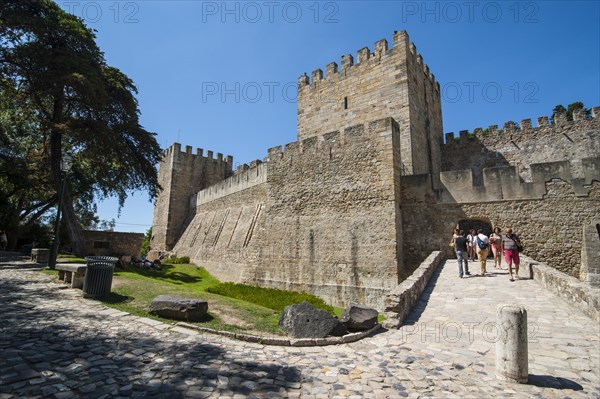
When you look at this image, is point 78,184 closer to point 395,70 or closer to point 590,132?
point 395,70

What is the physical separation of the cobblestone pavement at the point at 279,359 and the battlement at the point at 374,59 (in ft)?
41.1

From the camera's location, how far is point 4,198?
62.1 ft

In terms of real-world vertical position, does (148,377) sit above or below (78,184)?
below

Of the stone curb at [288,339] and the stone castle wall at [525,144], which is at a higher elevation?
the stone castle wall at [525,144]

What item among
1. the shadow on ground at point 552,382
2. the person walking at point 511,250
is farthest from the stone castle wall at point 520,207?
the shadow on ground at point 552,382

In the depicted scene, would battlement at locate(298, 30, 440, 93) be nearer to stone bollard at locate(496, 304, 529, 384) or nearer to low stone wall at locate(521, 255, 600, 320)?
low stone wall at locate(521, 255, 600, 320)

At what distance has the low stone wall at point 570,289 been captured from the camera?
18.6 ft

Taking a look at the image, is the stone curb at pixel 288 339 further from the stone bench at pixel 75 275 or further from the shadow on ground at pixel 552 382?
the stone bench at pixel 75 275

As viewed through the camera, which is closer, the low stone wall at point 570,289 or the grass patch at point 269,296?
the low stone wall at point 570,289

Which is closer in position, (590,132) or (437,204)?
(437,204)

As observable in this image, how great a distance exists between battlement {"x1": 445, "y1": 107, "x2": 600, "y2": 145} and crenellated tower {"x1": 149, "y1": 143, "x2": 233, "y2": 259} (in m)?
23.0

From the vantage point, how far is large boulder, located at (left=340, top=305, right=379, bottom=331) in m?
6.20

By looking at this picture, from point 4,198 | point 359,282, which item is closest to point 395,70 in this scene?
point 359,282

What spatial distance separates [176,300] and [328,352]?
11.4 feet
